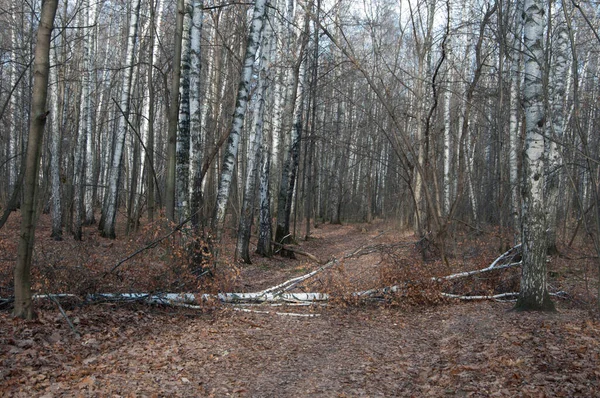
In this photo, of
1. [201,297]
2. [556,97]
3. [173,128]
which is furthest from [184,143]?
[556,97]

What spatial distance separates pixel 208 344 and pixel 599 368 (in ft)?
14.5

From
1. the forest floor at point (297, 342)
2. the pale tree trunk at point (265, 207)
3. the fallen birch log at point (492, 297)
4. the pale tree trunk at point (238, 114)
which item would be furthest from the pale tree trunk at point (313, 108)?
the forest floor at point (297, 342)

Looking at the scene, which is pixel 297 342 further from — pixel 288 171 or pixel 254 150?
pixel 288 171

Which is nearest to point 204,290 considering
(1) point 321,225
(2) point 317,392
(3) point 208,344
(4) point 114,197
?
(3) point 208,344

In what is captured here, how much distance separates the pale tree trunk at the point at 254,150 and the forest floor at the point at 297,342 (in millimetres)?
3656

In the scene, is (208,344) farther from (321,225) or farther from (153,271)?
(321,225)

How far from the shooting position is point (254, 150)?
12062 millimetres

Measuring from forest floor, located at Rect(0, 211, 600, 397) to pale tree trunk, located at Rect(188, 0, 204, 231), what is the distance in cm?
108

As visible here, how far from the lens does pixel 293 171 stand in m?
15.3

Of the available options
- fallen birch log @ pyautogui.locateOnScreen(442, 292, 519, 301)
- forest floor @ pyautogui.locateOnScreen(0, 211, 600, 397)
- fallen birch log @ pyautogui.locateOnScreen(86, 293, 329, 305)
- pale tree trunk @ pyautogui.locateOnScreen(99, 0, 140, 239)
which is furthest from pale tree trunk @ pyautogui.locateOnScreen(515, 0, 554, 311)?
pale tree trunk @ pyautogui.locateOnScreen(99, 0, 140, 239)

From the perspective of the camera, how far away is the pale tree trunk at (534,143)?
6.62 meters

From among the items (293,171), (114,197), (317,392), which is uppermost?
(293,171)

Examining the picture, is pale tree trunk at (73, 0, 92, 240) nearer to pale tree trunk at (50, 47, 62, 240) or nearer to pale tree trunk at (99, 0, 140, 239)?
pale tree trunk at (50, 47, 62, 240)

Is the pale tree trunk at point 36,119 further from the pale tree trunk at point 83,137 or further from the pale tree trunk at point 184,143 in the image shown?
the pale tree trunk at point 83,137
